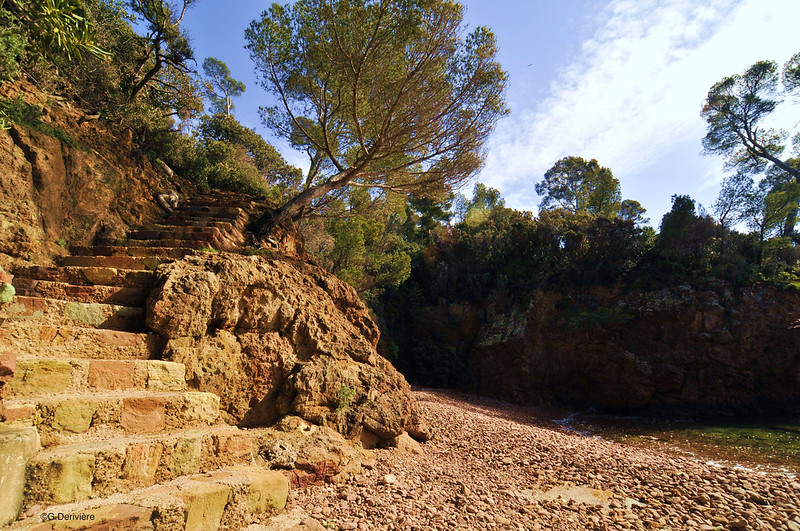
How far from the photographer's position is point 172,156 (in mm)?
9203

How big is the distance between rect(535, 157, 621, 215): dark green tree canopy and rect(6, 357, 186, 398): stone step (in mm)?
29339

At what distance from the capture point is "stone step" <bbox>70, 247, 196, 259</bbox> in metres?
5.13

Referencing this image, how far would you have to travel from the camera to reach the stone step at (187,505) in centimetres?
196

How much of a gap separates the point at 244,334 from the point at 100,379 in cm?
166

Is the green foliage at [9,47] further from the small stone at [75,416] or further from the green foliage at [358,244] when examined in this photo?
the green foliage at [358,244]

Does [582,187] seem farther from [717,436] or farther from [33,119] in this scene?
[33,119]

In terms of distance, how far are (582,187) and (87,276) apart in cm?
3460

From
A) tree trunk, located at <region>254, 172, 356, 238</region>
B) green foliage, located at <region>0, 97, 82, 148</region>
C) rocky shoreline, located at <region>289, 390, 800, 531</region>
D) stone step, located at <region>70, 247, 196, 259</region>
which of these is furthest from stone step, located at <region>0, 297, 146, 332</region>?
tree trunk, located at <region>254, 172, 356, 238</region>

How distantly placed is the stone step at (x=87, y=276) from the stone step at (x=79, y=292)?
0.22 m

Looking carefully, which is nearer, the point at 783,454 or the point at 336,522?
the point at 336,522

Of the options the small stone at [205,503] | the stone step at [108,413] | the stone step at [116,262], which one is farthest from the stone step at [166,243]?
the small stone at [205,503]

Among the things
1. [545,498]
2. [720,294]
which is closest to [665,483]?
[545,498]

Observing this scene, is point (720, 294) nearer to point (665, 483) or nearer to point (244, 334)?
point (665, 483)

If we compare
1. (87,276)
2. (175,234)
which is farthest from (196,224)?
(87,276)
